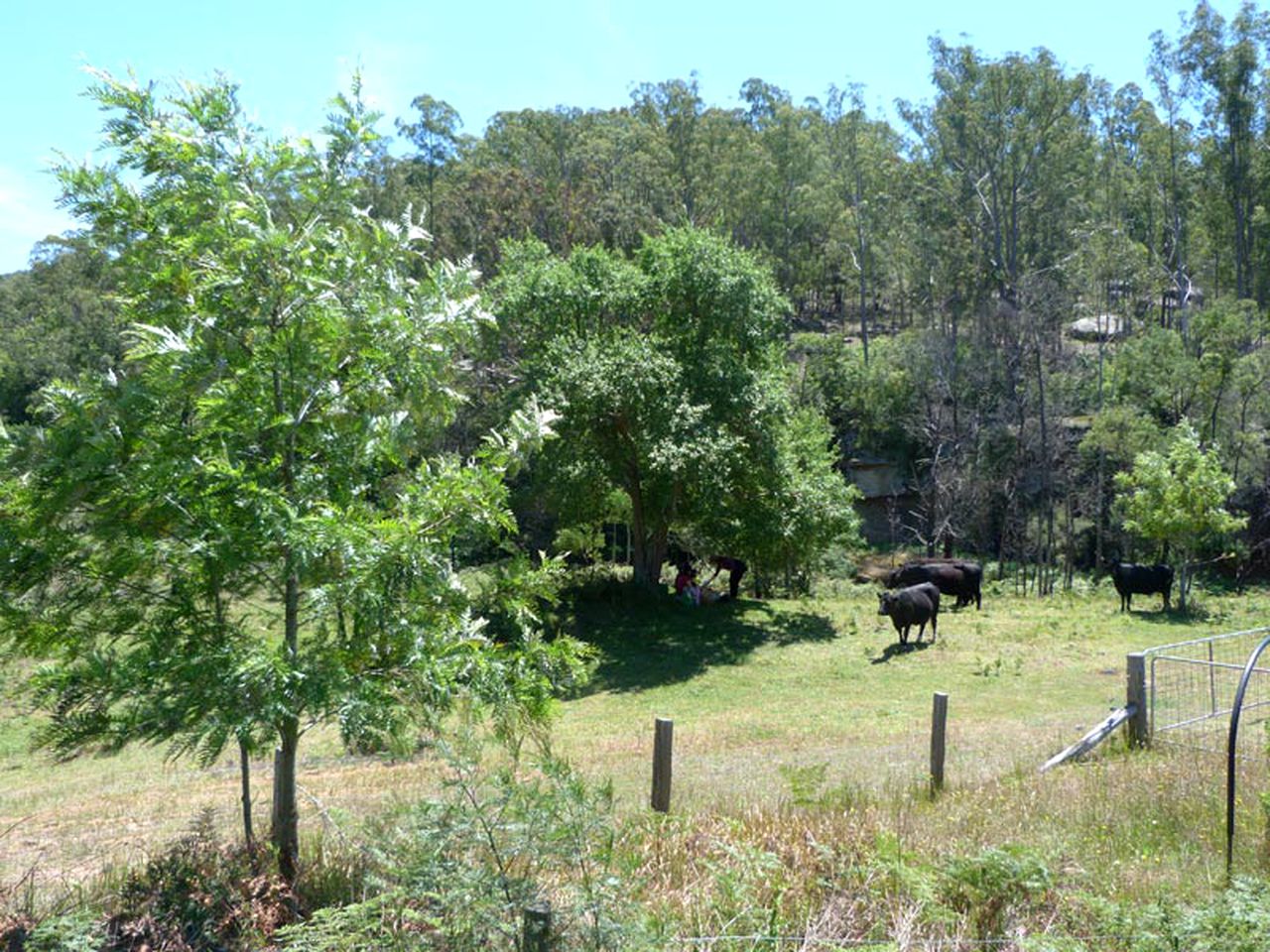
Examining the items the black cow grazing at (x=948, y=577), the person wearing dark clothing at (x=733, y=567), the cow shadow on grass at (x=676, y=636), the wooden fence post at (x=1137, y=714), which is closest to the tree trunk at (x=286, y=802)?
the wooden fence post at (x=1137, y=714)

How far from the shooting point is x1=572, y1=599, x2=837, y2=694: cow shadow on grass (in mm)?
24125

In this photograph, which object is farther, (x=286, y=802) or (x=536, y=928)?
(x=286, y=802)

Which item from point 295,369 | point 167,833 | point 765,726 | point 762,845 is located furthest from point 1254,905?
point 765,726

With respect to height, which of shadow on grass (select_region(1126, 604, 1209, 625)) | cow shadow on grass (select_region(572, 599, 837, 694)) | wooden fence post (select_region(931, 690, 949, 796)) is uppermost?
wooden fence post (select_region(931, 690, 949, 796))

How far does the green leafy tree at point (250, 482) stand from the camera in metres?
6.54

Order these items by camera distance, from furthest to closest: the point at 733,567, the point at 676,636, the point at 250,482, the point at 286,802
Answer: the point at 733,567, the point at 676,636, the point at 286,802, the point at 250,482

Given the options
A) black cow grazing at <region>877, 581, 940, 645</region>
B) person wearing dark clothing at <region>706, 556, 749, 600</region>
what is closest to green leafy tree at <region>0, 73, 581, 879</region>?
black cow grazing at <region>877, 581, 940, 645</region>

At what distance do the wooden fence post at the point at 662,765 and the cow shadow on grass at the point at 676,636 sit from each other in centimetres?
1295

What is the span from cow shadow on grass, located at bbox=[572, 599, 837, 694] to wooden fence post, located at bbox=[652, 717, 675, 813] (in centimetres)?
1295

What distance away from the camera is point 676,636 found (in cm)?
2741

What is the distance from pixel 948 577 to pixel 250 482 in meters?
25.6

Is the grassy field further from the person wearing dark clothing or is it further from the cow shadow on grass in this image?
the person wearing dark clothing

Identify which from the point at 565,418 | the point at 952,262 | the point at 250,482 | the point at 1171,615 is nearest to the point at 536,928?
the point at 250,482

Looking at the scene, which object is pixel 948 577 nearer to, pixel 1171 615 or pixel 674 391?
pixel 1171 615
